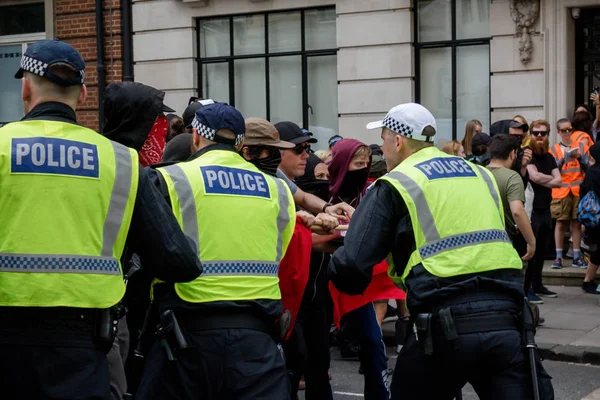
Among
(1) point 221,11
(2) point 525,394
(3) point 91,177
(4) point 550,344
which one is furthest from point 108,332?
(1) point 221,11

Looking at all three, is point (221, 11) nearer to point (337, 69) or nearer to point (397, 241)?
point (337, 69)

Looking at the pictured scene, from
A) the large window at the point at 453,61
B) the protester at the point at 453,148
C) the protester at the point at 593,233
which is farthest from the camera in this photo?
the large window at the point at 453,61

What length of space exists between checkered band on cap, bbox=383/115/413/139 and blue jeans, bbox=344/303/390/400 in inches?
80.0

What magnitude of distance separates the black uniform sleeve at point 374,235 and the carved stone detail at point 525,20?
991 cm

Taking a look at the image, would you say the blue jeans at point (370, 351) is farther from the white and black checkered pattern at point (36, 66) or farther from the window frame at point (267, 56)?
the window frame at point (267, 56)

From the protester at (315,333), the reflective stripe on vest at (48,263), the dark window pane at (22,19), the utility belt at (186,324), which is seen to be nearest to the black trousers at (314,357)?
the protester at (315,333)

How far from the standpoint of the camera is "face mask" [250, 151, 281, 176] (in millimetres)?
5695

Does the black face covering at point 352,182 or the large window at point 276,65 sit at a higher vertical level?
the large window at point 276,65

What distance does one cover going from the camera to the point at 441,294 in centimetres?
431

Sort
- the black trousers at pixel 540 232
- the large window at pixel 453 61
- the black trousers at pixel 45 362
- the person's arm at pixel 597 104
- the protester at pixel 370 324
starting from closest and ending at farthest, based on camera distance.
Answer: the black trousers at pixel 45 362 → the protester at pixel 370 324 → the black trousers at pixel 540 232 → the person's arm at pixel 597 104 → the large window at pixel 453 61

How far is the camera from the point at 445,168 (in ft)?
15.0

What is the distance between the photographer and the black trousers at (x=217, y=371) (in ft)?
13.4

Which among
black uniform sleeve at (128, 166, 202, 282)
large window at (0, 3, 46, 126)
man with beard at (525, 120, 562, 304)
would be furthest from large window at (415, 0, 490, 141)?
black uniform sleeve at (128, 166, 202, 282)

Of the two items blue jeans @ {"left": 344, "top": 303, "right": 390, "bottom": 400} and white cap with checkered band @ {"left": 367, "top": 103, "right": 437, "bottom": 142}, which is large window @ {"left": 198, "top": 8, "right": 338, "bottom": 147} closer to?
blue jeans @ {"left": 344, "top": 303, "right": 390, "bottom": 400}
